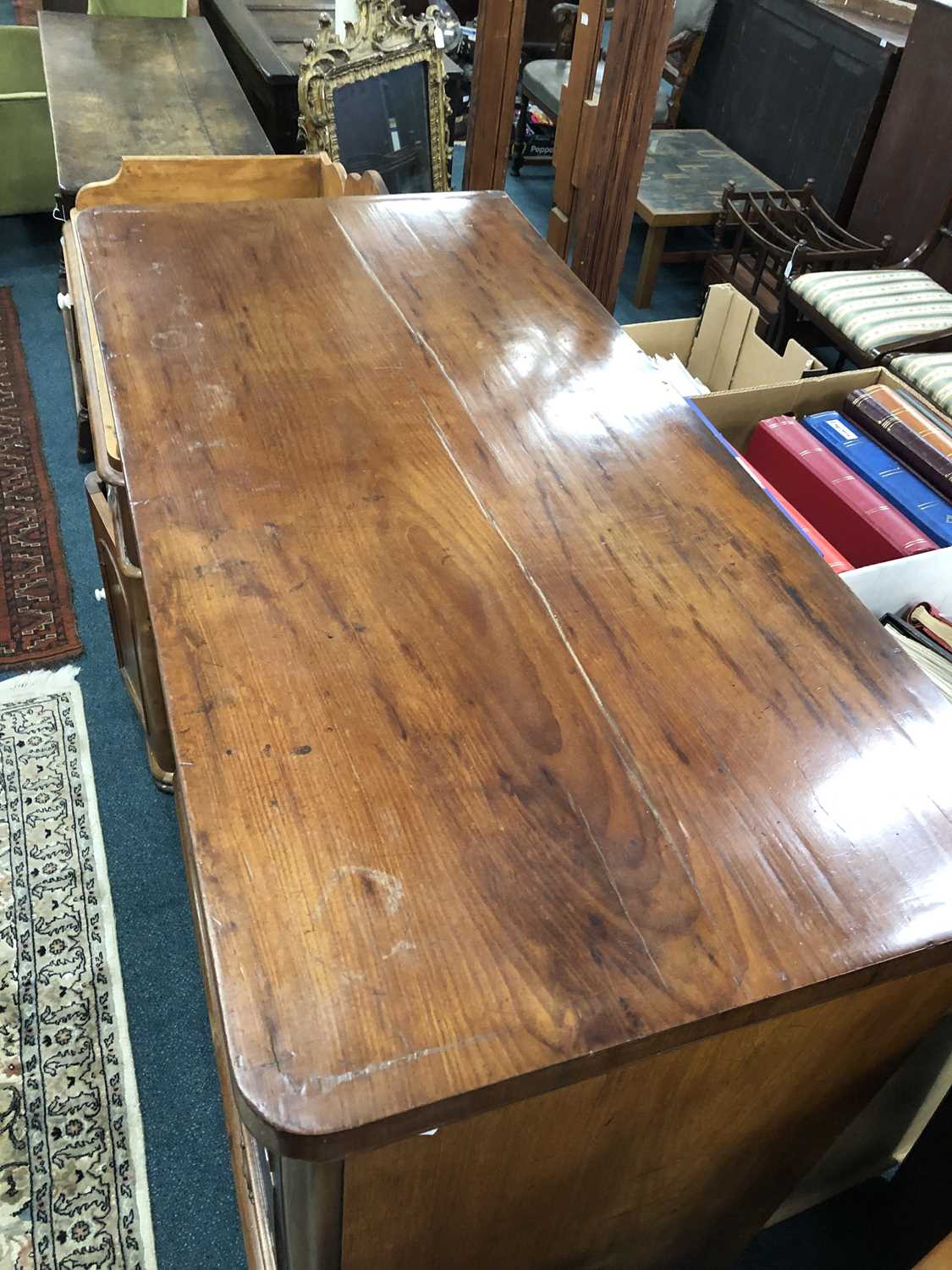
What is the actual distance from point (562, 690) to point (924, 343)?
220 centimetres

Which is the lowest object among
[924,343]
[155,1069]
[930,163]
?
[155,1069]

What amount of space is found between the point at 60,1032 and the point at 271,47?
3.04 m

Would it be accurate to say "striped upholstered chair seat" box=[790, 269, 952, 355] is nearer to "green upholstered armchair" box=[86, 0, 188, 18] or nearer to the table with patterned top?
the table with patterned top

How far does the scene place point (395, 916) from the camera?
2.42ft

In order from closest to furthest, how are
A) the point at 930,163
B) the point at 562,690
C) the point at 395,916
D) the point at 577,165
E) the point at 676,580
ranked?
the point at 395,916 → the point at 562,690 → the point at 676,580 → the point at 577,165 → the point at 930,163

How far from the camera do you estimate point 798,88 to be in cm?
352

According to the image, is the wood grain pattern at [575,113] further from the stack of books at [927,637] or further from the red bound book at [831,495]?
the stack of books at [927,637]

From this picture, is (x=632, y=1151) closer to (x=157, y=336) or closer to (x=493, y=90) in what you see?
(x=157, y=336)

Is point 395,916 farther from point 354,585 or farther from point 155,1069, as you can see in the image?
point 155,1069

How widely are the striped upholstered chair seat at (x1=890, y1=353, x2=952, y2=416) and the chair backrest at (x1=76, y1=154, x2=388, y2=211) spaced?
1.34 metres

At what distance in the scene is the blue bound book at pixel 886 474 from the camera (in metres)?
1.78

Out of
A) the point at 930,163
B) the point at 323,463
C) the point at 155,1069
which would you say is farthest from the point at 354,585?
the point at 930,163

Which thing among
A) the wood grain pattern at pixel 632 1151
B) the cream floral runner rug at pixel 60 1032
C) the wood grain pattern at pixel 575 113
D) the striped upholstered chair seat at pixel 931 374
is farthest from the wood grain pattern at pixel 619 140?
the wood grain pattern at pixel 632 1151

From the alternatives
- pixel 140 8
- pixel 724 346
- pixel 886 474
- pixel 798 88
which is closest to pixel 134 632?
pixel 886 474
